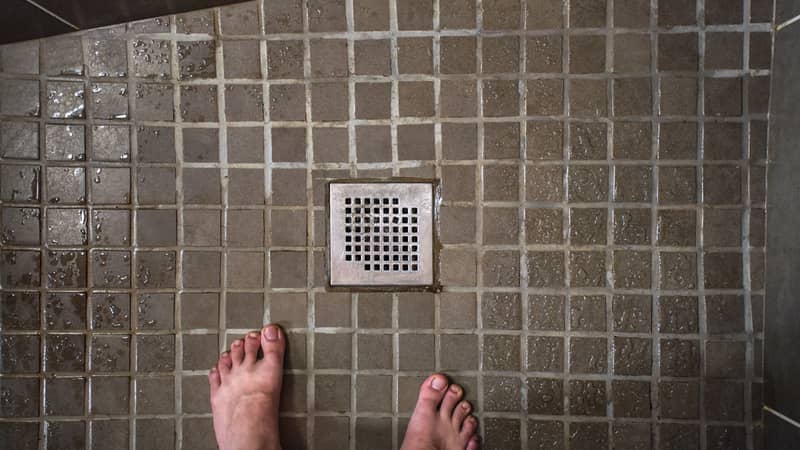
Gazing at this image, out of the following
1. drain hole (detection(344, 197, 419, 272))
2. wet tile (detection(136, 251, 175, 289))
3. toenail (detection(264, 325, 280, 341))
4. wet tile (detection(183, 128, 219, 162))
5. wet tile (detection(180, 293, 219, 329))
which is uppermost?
wet tile (detection(183, 128, 219, 162))

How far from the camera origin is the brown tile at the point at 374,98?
59.3 inches

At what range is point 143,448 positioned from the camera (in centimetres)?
153

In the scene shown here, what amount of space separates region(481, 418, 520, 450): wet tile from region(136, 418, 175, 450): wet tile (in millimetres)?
1087

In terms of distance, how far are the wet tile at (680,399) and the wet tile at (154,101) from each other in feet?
6.37

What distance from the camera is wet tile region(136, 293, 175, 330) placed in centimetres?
154

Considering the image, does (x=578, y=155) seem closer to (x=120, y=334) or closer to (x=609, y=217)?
(x=609, y=217)

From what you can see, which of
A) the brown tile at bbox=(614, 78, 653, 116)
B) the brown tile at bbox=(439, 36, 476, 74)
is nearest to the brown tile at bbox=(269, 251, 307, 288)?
the brown tile at bbox=(439, 36, 476, 74)

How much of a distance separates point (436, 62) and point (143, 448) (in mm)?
1679

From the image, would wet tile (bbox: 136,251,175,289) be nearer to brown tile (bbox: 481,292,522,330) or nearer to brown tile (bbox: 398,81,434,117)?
brown tile (bbox: 398,81,434,117)

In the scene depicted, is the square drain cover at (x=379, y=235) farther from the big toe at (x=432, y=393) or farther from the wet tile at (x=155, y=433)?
the wet tile at (x=155, y=433)

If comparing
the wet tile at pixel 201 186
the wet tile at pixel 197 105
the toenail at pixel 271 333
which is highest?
the wet tile at pixel 197 105

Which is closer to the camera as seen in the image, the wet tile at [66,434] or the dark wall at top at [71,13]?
the dark wall at top at [71,13]

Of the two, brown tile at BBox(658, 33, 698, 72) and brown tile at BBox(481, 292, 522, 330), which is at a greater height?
brown tile at BBox(658, 33, 698, 72)

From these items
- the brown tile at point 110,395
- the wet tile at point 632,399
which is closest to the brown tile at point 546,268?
the wet tile at point 632,399
